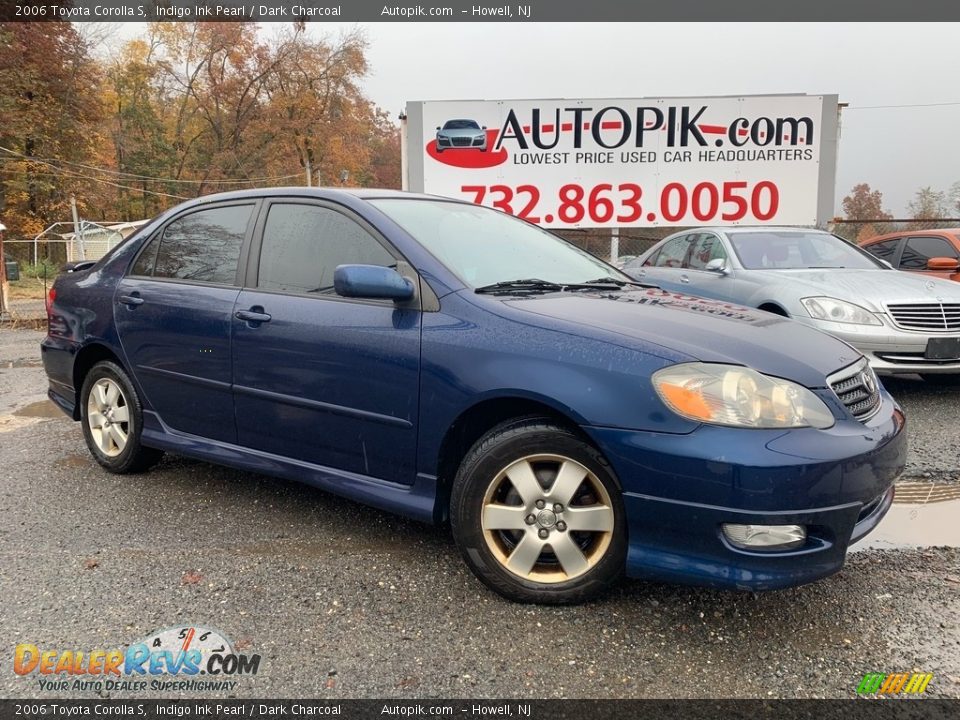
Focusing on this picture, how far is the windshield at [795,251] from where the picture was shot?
254 inches

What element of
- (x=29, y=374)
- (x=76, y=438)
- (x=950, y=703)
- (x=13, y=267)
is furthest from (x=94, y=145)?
(x=950, y=703)

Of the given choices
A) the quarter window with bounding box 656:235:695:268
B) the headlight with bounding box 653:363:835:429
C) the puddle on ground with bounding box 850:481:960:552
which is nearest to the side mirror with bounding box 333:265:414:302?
the headlight with bounding box 653:363:835:429

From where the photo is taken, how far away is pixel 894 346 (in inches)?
205

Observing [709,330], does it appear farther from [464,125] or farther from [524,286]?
[464,125]

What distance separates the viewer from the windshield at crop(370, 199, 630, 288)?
3.02 metres

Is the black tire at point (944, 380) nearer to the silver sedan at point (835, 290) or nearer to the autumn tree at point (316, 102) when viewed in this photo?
the silver sedan at point (835, 290)

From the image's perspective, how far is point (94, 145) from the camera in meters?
35.0

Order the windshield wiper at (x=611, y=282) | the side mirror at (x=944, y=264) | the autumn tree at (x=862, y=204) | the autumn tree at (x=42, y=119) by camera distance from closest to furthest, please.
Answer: the windshield wiper at (x=611, y=282), the side mirror at (x=944, y=264), the autumn tree at (x=42, y=119), the autumn tree at (x=862, y=204)

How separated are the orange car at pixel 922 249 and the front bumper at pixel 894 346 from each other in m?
2.42

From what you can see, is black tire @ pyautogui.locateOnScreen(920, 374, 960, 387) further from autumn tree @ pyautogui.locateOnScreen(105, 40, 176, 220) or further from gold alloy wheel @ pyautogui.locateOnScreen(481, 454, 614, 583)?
autumn tree @ pyautogui.locateOnScreen(105, 40, 176, 220)

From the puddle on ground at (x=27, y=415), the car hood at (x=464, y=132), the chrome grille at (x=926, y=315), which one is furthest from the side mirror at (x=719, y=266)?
the car hood at (x=464, y=132)

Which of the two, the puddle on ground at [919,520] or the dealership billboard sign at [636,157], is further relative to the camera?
the dealership billboard sign at [636,157]

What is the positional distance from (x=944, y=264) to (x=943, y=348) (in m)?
2.21

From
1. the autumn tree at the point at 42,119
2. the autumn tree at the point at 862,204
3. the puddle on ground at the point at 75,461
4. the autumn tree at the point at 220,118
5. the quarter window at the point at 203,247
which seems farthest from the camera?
the autumn tree at the point at 862,204
